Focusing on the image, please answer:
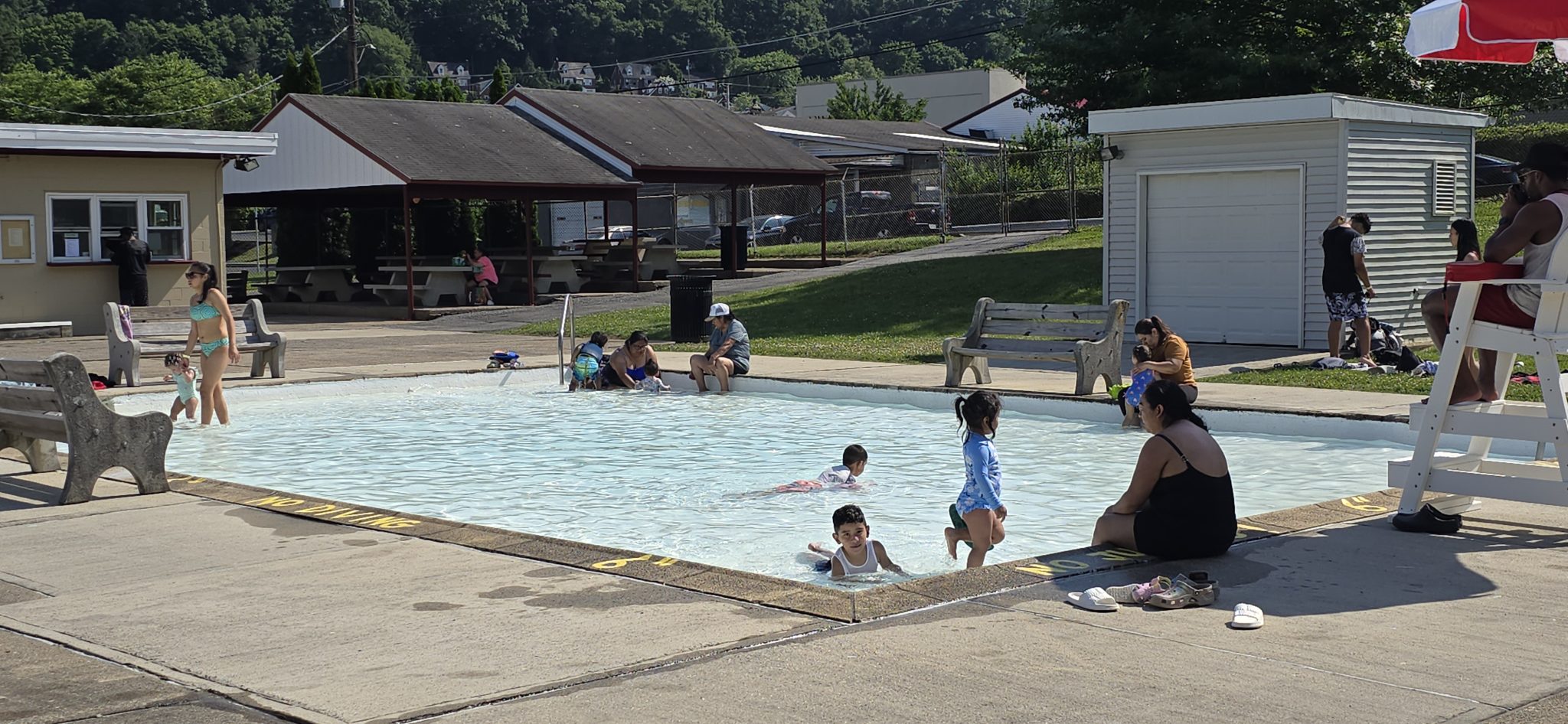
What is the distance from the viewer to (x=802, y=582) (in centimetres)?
702

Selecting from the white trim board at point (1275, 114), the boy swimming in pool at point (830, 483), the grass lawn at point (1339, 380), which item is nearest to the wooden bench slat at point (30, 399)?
the boy swimming in pool at point (830, 483)

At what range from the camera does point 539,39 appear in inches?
5404

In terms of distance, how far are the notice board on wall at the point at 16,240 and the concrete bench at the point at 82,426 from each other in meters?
17.7

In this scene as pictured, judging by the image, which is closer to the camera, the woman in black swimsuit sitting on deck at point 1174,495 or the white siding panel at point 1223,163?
the woman in black swimsuit sitting on deck at point 1174,495

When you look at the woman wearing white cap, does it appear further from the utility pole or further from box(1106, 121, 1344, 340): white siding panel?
the utility pole

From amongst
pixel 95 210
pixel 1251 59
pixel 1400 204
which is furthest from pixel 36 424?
pixel 1251 59

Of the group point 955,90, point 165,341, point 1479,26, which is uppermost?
point 955,90

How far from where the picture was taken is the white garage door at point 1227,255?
19.6 metres

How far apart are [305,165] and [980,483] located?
1123 inches

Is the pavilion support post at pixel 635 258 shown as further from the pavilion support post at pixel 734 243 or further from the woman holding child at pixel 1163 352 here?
the woman holding child at pixel 1163 352

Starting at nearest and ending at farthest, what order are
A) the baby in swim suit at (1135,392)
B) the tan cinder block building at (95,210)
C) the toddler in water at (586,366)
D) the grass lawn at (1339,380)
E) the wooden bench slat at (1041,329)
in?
the baby in swim suit at (1135,392)
the grass lawn at (1339,380)
the wooden bench slat at (1041,329)
the toddler in water at (586,366)
the tan cinder block building at (95,210)

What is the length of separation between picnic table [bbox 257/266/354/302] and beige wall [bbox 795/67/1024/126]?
6161 cm

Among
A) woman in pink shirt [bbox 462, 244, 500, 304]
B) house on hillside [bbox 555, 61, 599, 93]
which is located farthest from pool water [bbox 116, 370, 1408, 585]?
house on hillside [bbox 555, 61, 599, 93]

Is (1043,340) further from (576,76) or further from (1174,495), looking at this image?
(576,76)
